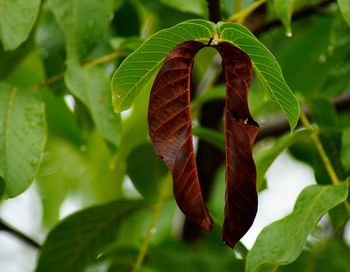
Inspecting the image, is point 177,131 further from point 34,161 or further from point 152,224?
point 152,224

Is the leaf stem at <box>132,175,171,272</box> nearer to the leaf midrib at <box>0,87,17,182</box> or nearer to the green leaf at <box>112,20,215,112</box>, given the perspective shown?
the leaf midrib at <box>0,87,17,182</box>

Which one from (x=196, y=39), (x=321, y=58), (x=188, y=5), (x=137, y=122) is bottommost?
(x=321, y=58)

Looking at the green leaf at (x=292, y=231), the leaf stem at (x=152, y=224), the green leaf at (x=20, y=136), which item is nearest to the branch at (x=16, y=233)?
the leaf stem at (x=152, y=224)

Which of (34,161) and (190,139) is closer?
(190,139)

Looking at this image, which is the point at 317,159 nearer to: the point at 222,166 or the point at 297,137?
the point at 297,137

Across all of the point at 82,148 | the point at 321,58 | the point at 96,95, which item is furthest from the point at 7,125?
the point at 321,58

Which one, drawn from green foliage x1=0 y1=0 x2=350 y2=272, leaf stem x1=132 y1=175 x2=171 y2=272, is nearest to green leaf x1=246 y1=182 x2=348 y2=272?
green foliage x1=0 y1=0 x2=350 y2=272

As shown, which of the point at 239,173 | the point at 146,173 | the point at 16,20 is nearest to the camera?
the point at 239,173
